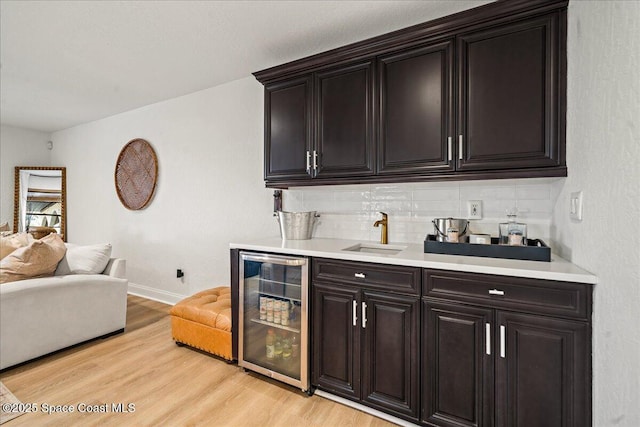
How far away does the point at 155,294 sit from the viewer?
12.4 feet

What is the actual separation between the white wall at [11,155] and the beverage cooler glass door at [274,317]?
496cm

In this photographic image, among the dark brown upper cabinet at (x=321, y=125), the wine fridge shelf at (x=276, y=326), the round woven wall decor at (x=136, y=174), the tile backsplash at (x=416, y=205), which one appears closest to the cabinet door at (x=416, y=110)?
the dark brown upper cabinet at (x=321, y=125)

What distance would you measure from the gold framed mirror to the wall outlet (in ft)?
19.1

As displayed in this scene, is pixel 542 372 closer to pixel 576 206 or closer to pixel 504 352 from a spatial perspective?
pixel 504 352

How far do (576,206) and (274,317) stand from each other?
6.07ft

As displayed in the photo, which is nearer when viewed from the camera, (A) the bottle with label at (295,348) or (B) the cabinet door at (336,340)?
(B) the cabinet door at (336,340)

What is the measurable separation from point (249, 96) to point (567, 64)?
8.08 feet

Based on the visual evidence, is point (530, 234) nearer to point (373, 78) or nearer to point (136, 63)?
point (373, 78)

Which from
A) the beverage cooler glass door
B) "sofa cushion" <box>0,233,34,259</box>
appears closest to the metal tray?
the beverage cooler glass door

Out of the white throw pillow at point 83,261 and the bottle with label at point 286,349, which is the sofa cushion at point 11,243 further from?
the bottle with label at point 286,349

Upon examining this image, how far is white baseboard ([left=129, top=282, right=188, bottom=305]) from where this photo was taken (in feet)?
11.8

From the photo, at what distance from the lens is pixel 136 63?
8.78 feet

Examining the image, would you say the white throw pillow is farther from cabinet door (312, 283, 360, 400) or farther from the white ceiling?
cabinet door (312, 283, 360, 400)

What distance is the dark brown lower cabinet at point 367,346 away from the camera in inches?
63.4
